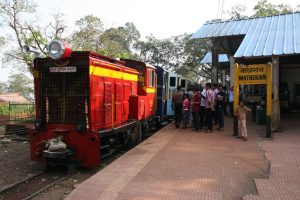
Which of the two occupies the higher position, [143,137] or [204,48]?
[204,48]

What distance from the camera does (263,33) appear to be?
17531 millimetres

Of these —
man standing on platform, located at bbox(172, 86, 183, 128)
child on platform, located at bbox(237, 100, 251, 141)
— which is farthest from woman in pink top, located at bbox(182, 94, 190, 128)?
child on platform, located at bbox(237, 100, 251, 141)

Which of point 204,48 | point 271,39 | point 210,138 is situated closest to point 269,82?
point 210,138

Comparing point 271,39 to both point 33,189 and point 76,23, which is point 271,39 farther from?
point 76,23

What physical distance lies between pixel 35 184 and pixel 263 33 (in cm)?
1288

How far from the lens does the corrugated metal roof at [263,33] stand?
584 inches

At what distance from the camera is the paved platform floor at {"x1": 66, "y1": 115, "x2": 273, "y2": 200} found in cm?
668

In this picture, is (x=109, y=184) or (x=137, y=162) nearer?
(x=109, y=184)

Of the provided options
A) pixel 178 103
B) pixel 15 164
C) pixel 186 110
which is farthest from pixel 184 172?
pixel 178 103

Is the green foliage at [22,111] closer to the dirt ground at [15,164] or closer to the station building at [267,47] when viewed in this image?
the dirt ground at [15,164]

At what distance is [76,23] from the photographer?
31406 millimetres

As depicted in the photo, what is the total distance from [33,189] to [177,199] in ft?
11.2

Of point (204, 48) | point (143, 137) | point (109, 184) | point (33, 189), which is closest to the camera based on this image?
point (109, 184)

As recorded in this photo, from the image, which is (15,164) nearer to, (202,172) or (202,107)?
(202,172)
